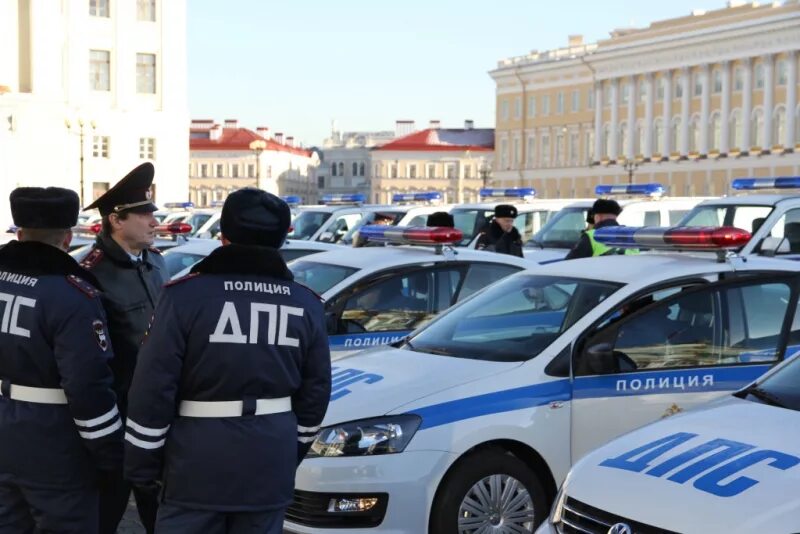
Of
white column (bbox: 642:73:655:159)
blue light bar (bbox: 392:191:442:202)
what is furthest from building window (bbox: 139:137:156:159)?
blue light bar (bbox: 392:191:442:202)

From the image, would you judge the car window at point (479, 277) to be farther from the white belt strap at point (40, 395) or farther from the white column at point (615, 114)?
the white column at point (615, 114)

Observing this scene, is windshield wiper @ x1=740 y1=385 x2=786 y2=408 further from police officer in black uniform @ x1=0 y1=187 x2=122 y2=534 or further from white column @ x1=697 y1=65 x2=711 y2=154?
white column @ x1=697 y1=65 x2=711 y2=154

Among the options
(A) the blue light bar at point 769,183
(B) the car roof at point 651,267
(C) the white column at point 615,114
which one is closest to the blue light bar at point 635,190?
(A) the blue light bar at point 769,183

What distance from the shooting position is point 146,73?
6894cm

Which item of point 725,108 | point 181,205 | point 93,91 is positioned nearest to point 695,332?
point 181,205

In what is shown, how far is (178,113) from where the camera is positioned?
7012cm

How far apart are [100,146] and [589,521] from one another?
214 feet

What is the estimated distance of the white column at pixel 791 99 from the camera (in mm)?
85938

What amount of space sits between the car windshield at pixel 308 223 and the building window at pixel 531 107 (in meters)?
89.4

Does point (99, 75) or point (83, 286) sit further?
point (99, 75)

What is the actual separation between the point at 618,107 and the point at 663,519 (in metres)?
101

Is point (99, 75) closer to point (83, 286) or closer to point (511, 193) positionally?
point (511, 193)

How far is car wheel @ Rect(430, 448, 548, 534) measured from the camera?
615 cm

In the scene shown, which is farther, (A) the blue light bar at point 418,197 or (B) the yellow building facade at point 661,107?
(B) the yellow building facade at point 661,107
